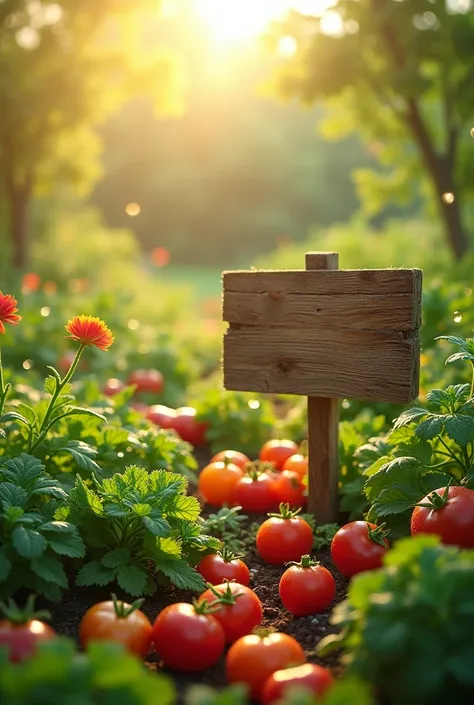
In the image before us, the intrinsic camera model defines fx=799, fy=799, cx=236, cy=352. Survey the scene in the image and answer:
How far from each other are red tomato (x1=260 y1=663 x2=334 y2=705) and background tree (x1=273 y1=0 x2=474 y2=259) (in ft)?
25.7

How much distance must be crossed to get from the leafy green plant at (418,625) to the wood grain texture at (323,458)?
1707mm

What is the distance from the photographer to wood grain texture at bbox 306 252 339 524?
3.97m

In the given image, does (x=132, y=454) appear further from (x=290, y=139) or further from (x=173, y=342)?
(x=290, y=139)

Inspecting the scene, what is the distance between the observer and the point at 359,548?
129 inches

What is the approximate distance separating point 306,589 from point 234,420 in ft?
7.93

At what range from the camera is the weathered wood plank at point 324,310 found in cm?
353

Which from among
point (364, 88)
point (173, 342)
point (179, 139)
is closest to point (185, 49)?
point (179, 139)

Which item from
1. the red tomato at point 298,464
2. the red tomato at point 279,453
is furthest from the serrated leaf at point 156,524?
the red tomato at point 279,453

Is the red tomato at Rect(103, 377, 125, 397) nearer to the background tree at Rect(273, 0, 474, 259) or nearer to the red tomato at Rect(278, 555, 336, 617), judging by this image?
the red tomato at Rect(278, 555, 336, 617)

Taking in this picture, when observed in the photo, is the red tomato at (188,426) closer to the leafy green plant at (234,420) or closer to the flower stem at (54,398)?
the leafy green plant at (234,420)

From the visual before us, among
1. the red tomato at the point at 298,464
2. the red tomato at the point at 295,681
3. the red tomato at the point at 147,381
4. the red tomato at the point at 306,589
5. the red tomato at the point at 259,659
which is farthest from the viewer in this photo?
the red tomato at the point at 147,381

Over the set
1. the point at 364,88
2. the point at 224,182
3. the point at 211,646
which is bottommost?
the point at 211,646

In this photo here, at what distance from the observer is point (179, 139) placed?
145 feet

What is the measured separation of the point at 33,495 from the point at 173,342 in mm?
5297
